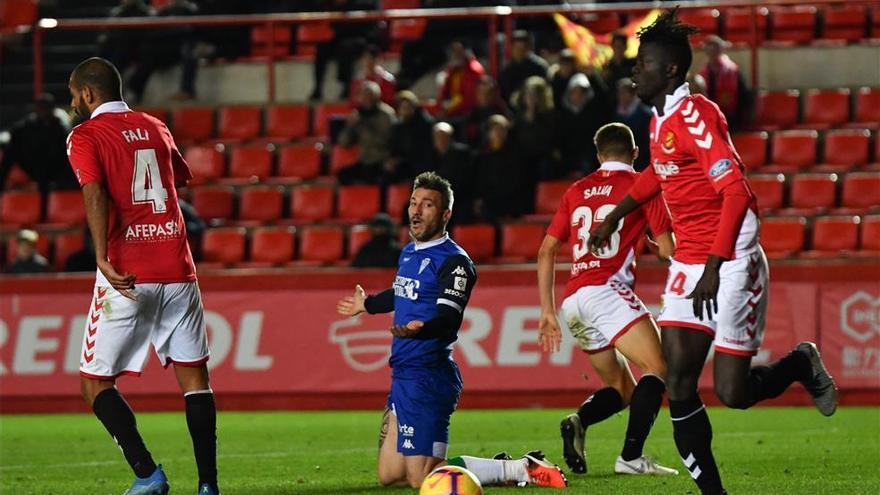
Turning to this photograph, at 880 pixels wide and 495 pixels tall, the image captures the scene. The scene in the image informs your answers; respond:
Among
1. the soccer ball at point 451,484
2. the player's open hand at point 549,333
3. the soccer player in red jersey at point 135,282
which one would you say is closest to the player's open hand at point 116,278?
the soccer player in red jersey at point 135,282

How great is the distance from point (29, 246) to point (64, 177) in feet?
8.00

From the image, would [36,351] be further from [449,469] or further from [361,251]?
[449,469]

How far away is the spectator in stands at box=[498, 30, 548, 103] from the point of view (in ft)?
62.4

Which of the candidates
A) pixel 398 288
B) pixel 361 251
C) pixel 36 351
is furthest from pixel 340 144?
pixel 398 288

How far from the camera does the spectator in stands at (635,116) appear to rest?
17.2 m

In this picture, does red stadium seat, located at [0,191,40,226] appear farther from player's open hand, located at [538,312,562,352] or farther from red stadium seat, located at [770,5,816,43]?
player's open hand, located at [538,312,562,352]

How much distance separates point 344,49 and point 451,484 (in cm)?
1413

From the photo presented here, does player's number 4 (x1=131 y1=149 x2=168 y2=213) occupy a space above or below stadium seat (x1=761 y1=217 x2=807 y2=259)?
above

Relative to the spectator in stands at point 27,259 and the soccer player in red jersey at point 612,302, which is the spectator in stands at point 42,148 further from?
the soccer player in red jersey at point 612,302

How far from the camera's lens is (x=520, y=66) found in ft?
62.8

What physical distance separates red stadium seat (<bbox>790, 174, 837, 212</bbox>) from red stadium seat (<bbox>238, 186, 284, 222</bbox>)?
6.00 meters

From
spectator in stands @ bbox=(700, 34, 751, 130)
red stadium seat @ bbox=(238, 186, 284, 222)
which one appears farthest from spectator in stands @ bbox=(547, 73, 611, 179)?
red stadium seat @ bbox=(238, 186, 284, 222)

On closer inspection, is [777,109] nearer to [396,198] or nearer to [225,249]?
[396,198]

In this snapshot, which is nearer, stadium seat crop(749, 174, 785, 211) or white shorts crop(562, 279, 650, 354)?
white shorts crop(562, 279, 650, 354)
